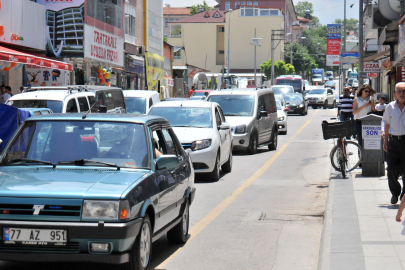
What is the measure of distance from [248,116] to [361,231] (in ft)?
36.5

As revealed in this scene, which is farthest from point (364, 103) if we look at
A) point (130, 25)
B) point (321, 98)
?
point (321, 98)

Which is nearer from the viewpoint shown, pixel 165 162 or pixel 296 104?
pixel 165 162

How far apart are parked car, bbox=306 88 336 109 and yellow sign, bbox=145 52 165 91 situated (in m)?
14.7

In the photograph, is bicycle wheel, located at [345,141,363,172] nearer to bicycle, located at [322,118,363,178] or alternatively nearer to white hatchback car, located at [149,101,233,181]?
bicycle, located at [322,118,363,178]

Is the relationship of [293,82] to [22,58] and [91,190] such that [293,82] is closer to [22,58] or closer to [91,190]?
[22,58]

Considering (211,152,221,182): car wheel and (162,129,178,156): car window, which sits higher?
(162,129,178,156): car window

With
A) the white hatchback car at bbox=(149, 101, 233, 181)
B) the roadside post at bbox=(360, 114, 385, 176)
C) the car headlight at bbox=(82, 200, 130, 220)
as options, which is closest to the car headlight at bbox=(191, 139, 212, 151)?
the white hatchback car at bbox=(149, 101, 233, 181)

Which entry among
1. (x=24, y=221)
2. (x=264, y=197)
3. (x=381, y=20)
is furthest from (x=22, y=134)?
(x=381, y=20)

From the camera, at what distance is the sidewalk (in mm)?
6065

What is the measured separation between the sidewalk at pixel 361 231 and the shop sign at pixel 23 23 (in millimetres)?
14461

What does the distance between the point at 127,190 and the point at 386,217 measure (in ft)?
14.4

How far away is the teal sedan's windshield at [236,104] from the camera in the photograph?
737 inches

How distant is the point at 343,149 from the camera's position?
42.5 feet

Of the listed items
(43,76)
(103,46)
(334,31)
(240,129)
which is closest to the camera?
(240,129)
